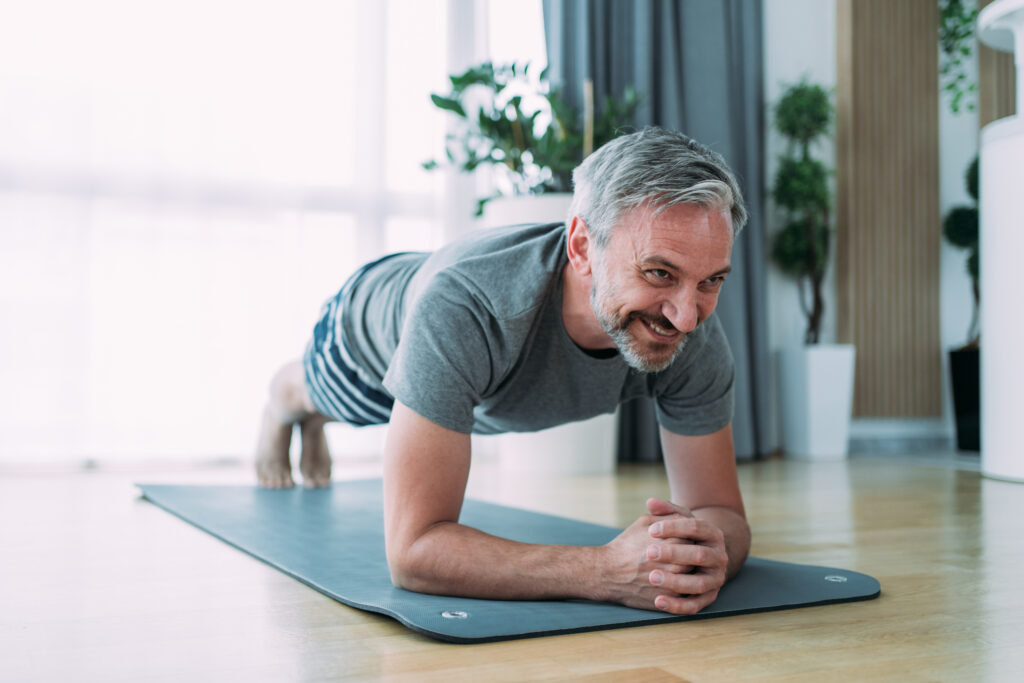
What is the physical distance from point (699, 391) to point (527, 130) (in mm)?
1902

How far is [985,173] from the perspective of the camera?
2861mm

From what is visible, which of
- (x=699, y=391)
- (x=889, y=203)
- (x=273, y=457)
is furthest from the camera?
(x=889, y=203)

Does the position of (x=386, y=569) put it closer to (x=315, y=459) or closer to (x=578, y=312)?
(x=578, y=312)

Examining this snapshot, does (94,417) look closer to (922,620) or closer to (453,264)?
(453,264)

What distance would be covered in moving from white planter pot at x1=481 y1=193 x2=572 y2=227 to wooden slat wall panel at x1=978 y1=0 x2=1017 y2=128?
2.42 m

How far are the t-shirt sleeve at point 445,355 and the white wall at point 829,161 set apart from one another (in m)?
2.98

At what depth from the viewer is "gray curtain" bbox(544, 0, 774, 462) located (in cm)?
354

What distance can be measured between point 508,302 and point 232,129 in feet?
7.35

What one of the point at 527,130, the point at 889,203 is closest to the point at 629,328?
the point at 527,130

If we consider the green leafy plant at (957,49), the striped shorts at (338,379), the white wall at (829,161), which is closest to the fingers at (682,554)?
the striped shorts at (338,379)

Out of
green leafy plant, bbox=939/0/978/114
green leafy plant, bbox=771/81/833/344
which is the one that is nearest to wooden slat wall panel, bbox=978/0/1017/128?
green leafy plant, bbox=939/0/978/114

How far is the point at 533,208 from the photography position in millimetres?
2965

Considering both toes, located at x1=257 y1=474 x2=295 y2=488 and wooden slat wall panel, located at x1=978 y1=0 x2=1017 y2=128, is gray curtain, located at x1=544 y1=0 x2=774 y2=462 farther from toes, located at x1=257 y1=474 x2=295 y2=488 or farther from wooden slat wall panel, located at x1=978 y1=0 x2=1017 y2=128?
toes, located at x1=257 y1=474 x2=295 y2=488

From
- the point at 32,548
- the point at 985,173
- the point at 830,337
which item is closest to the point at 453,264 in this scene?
the point at 32,548
